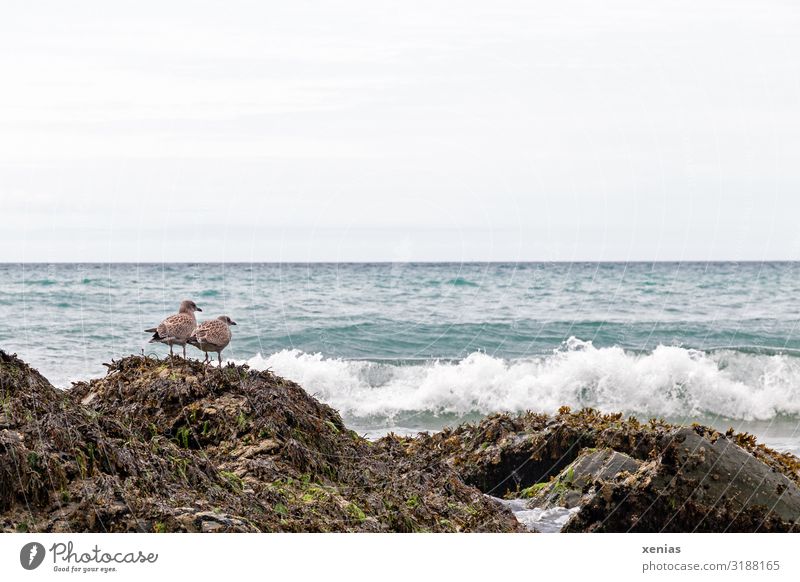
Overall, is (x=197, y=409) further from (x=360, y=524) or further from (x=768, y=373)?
(x=768, y=373)

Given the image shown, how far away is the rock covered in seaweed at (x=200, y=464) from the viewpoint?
4.79 metres

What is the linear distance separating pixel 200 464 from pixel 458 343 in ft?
72.6

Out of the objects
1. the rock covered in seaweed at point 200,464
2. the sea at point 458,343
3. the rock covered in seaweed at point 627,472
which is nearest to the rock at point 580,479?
the rock covered in seaweed at point 627,472

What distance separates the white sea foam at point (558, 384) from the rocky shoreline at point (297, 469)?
9.53 m

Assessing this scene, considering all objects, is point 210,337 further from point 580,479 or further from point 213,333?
point 580,479

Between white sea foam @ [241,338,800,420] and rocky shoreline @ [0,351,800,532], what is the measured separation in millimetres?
9527

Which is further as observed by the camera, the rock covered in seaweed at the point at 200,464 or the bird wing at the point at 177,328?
the bird wing at the point at 177,328

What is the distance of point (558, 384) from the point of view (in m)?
20.9

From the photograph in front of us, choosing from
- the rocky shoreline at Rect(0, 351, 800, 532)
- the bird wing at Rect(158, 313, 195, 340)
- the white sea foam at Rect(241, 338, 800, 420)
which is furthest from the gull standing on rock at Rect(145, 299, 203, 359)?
the white sea foam at Rect(241, 338, 800, 420)

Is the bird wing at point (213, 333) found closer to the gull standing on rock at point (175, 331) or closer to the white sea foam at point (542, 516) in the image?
the gull standing on rock at point (175, 331)

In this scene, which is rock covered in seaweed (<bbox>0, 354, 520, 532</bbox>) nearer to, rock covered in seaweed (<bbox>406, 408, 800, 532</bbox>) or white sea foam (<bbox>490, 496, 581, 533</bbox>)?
white sea foam (<bbox>490, 496, 581, 533</bbox>)

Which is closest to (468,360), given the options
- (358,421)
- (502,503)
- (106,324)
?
(358,421)

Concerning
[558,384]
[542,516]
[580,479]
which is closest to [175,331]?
[542,516]
